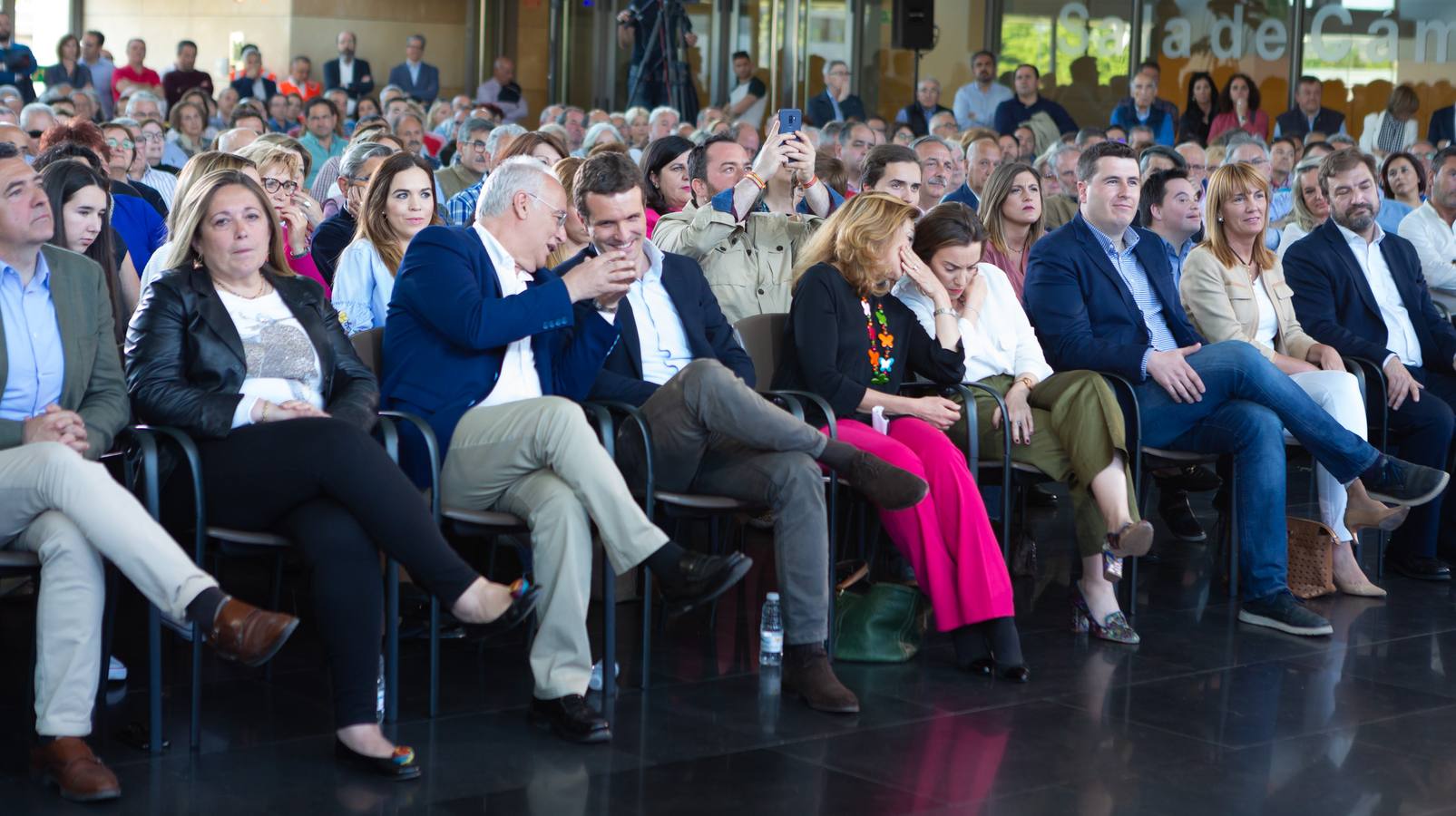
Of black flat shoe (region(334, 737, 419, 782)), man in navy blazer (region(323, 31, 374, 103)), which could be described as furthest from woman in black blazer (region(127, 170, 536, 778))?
man in navy blazer (region(323, 31, 374, 103))

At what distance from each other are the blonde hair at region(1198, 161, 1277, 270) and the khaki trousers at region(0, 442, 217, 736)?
11.7ft

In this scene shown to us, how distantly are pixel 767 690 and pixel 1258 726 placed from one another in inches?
44.1

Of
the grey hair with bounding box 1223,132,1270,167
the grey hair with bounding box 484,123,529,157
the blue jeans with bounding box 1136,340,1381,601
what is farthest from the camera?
the grey hair with bounding box 1223,132,1270,167

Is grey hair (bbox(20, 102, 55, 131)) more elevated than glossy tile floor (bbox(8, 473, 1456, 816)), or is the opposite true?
grey hair (bbox(20, 102, 55, 131))

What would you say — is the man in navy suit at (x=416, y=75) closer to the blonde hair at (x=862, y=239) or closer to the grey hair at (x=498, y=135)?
the grey hair at (x=498, y=135)

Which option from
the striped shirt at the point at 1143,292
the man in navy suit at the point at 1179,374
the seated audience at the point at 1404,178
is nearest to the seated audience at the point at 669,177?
the man in navy suit at the point at 1179,374

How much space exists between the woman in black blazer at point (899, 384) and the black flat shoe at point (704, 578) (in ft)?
2.32

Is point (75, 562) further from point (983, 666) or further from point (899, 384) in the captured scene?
point (899, 384)

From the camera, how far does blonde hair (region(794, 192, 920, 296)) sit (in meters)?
4.55

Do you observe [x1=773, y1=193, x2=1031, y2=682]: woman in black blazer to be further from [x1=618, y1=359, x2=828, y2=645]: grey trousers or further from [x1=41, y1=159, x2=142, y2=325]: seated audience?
[x1=41, y1=159, x2=142, y2=325]: seated audience

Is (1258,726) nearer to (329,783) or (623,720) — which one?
(623,720)

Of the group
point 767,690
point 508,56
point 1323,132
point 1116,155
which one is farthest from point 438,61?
point 767,690

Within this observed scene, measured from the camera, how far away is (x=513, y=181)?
4.06 m

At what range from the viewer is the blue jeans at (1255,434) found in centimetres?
483
